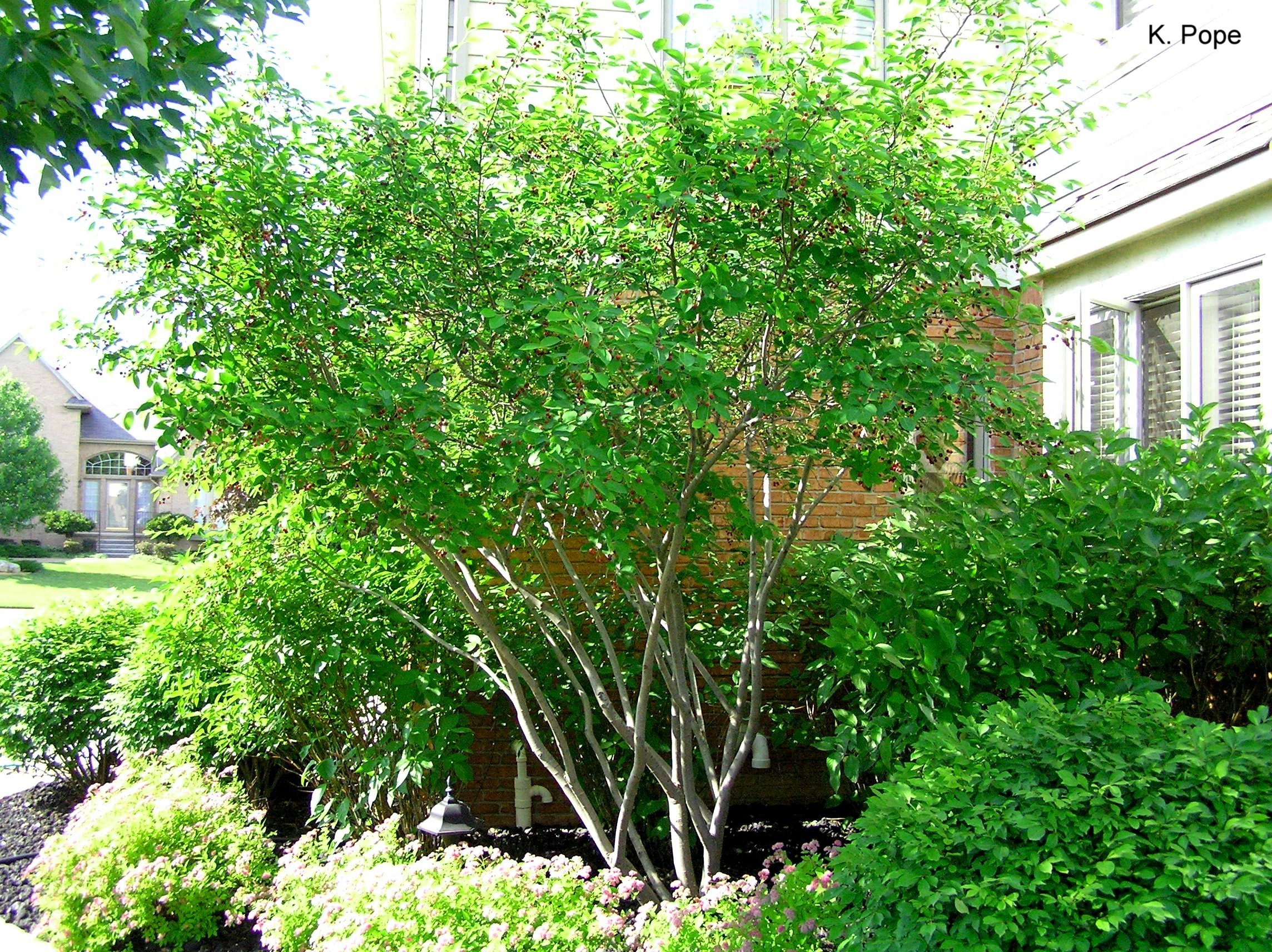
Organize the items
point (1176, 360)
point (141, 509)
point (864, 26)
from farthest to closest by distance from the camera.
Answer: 1. point (141, 509)
2. point (864, 26)
3. point (1176, 360)

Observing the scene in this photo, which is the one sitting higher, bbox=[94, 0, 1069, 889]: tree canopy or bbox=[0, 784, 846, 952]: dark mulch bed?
bbox=[94, 0, 1069, 889]: tree canopy

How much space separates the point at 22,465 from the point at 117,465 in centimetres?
542

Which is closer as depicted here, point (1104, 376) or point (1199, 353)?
point (1199, 353)

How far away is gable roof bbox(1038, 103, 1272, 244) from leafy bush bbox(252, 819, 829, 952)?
9.01 feet

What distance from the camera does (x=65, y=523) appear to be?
4275cm

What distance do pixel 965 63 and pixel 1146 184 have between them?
1.97 m

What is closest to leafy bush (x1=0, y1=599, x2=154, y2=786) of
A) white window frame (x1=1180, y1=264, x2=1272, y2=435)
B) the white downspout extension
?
the white downspout extension

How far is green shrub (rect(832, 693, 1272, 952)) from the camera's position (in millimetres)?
2584

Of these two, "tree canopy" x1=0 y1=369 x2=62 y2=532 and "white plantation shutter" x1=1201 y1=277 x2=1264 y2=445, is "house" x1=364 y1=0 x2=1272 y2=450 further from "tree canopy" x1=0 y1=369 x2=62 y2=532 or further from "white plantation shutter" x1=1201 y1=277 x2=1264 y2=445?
"tree canopy" x1=0 y1=369 x2=62 y2=532

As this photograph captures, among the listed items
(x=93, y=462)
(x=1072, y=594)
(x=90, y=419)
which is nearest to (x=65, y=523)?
(x=93, y=462)

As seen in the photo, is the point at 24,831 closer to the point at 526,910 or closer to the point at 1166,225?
the point at 526,910

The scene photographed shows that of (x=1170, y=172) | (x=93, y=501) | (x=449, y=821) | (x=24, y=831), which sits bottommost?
(x=24, y=831)

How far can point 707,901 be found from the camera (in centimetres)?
371

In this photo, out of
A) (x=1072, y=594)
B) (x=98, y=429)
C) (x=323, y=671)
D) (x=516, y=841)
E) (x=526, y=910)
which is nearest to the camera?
(x=1072, y=594)
